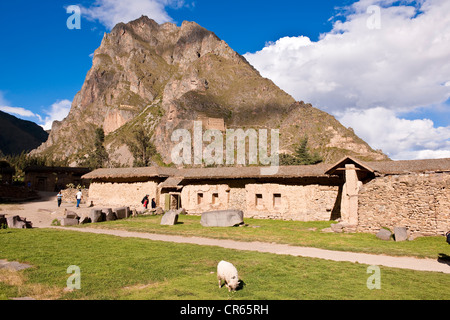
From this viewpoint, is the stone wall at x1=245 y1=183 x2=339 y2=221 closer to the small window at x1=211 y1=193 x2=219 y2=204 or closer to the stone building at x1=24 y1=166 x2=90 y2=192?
the small window at x1=211 y1=193 x2=219 y2=204

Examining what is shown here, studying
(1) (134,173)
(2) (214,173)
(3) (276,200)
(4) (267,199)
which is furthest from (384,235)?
(1) (134,173)

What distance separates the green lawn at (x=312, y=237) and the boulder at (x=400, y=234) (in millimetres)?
485

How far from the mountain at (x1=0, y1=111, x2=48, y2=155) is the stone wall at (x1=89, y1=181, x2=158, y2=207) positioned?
15238 cm

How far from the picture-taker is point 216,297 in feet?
21.3

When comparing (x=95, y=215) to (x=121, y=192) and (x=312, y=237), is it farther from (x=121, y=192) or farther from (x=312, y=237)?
(x=312, y=237)

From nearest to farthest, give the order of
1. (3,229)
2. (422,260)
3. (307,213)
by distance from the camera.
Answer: (422,260), (3,229), (307,213)

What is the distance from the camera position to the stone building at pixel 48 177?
46031mm

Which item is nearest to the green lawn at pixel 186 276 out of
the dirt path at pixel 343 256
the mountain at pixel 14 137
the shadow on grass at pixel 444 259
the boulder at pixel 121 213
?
the dirt path at pixel 343 256

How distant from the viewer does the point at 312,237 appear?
15.9 metres

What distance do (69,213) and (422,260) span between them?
19.9 m

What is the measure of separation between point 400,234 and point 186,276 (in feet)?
37.0

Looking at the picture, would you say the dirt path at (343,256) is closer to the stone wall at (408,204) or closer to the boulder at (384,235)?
the boulder at (384,235)

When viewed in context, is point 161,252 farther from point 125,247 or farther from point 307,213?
point 307,213
